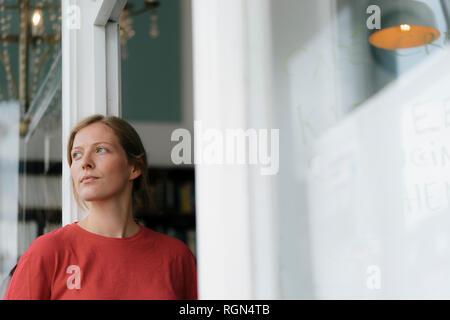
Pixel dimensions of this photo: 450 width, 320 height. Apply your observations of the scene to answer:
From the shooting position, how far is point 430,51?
104cm

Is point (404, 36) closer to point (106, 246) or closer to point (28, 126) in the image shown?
point (106, 246)

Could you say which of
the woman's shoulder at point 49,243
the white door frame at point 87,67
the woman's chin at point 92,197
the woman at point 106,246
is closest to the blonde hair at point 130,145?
the woman at point 106,246

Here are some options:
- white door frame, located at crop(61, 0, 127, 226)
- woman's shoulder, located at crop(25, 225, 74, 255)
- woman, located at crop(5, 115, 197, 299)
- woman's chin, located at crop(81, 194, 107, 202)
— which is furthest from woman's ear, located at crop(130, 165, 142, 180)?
white door frame, located at crop(61, 0, 127, 226)

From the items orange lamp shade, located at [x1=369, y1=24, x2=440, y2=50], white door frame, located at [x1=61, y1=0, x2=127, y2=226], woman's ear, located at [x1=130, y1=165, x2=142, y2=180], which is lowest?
woman's ear, located at [x1=130, y1=165, x2=142, y2=180]

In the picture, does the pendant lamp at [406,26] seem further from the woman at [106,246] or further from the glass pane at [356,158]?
the woman at [106,246]

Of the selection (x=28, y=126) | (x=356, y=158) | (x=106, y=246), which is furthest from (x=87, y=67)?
(x=28, y=126)

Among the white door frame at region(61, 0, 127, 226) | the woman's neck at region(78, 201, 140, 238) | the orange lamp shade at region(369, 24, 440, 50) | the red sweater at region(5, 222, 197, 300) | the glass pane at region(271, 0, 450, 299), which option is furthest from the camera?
the white door frame at region(61, 0, 127, 226)

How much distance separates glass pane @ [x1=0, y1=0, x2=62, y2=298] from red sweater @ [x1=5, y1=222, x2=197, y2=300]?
0.82 metres

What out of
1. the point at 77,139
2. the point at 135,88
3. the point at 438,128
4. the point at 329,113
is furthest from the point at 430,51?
the point at 135,88

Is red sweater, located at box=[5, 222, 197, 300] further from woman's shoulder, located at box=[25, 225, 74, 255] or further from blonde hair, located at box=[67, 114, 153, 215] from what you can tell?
blonde hair, located at box=[67, 114, 153, 215]

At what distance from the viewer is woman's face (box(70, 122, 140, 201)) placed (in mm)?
1445

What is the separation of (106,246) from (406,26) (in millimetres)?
760

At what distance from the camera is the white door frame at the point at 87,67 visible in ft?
6.49

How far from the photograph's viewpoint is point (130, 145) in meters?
1.53
